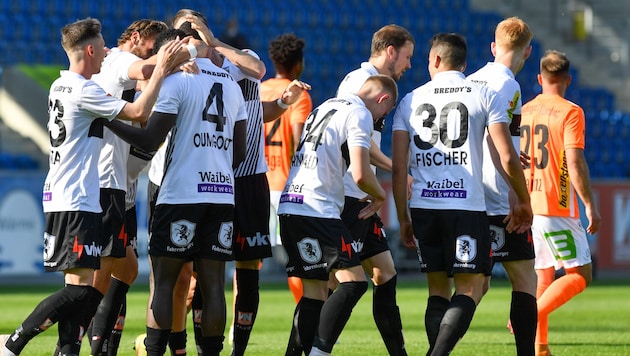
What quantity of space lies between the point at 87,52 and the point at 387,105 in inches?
77.4

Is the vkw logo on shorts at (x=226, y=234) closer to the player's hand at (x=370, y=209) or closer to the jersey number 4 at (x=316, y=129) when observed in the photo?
the jersey number 4 at (x=316, y=129)

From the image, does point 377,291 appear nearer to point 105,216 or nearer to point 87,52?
point 105,216

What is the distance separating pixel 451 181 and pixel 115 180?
7.40 ft

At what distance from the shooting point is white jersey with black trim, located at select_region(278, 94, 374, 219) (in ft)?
23.7

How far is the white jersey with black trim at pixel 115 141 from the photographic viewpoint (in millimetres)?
7531

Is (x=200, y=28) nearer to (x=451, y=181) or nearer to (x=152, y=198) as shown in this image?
(x=152, y=198)

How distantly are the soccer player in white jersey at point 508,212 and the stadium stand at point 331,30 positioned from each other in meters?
15.7

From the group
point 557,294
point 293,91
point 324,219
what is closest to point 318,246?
point 324,219

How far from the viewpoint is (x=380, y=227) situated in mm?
8172

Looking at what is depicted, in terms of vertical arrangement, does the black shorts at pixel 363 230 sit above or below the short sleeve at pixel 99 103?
below

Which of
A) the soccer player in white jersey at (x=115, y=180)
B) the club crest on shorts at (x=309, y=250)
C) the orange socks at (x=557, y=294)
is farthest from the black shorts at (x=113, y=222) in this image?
the orange socks at (x=557, y=294)

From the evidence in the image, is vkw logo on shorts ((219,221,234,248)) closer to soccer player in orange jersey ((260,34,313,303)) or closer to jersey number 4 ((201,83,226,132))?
jersey number 4 ((201,83,226,132))

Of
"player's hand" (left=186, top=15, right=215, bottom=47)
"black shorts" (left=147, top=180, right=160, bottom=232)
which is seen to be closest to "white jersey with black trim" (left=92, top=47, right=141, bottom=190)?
"black shorts" (left=147, top=180, right=160, bottom=232)

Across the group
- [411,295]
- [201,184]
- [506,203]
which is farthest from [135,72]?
[411,295]
